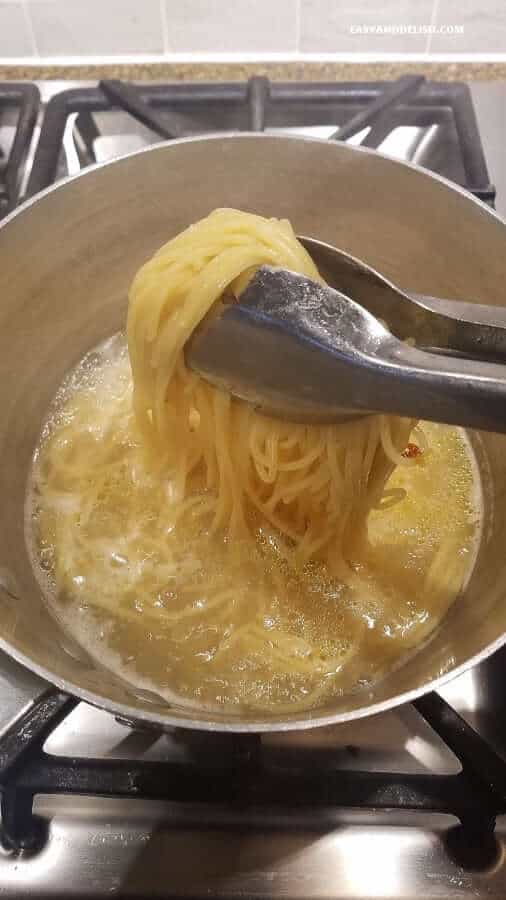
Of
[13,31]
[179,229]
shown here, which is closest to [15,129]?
[13,31]

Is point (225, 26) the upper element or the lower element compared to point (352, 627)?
upper

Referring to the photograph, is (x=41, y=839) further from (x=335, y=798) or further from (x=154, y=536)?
(x=154, y=536)

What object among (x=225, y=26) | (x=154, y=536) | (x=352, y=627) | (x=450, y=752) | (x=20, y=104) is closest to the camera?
(x=450, y=752)

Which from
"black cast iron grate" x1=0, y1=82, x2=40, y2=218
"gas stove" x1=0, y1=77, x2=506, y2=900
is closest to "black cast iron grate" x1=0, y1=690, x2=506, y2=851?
"gas stove" x1=0, y1=77, x2=506, y2=900

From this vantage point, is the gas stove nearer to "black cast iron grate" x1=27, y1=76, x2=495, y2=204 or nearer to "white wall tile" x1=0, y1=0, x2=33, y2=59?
"black cast iron grate" x1=27, y1=76, x2=495, y2=204

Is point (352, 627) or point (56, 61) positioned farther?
point (56, 61)

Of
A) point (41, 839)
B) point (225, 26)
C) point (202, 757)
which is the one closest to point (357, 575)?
point (202, 757)
